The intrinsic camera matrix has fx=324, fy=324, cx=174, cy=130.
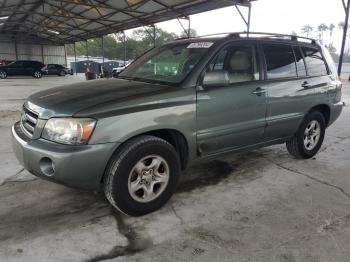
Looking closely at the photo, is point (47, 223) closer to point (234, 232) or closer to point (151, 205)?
point (151, 205)

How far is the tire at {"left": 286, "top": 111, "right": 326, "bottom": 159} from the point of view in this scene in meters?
4.60

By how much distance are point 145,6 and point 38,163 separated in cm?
1483

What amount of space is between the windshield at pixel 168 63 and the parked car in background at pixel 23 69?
24.6 meters

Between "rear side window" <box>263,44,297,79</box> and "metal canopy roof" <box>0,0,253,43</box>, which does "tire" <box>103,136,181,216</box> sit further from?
"metal canopy roof" <box>0,0,253,43</box>

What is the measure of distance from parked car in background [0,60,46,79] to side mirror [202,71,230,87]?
25.8 m

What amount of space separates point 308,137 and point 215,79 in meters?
2.24

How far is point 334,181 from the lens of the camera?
13.3 feet

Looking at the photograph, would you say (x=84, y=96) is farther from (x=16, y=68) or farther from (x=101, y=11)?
(x=16, y=68)

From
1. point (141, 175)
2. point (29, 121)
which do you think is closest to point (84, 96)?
point (29, 121)

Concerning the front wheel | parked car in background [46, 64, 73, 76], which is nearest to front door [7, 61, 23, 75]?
the front wheel

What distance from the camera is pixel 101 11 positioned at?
19125 millimetres

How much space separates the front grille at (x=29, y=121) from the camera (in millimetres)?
2947

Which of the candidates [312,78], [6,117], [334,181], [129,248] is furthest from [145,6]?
[129,248]

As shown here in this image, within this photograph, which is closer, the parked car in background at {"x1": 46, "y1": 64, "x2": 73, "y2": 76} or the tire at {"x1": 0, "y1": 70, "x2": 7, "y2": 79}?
the tire at {"x1": 0, "y1": 70, "x2": 7, "y2": 79}
